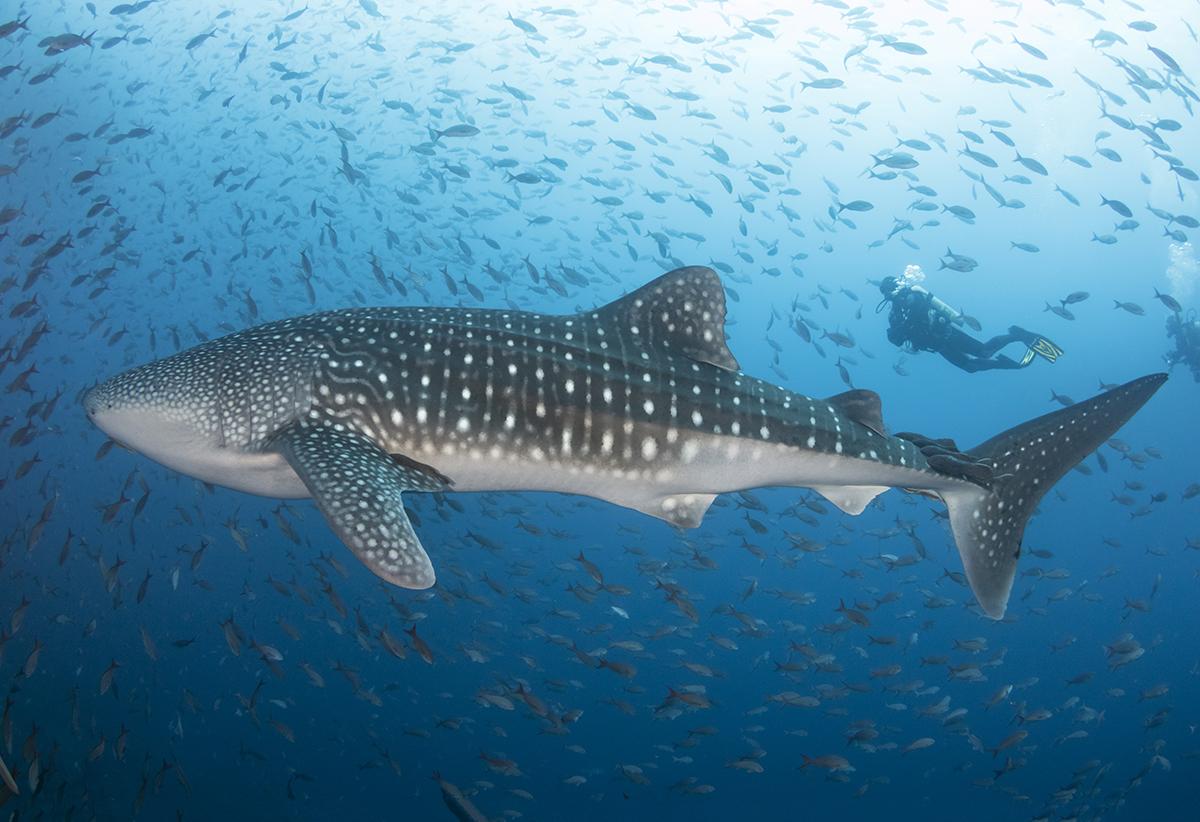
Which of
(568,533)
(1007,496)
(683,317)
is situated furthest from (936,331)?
(683,317)

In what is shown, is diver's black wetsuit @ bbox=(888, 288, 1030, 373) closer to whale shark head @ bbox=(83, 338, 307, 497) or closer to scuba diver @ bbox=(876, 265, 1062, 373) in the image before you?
scuba diver @ bbox=(876, 265, 1062, 373)

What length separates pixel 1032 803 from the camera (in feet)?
88.4

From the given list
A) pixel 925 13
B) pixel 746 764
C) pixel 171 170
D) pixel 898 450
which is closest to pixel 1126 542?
pixel 925 13

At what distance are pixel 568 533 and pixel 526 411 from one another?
11.4 m

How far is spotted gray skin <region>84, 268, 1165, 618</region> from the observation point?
468 cm

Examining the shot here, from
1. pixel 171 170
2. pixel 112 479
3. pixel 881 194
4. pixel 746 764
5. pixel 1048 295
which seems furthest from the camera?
pixel 1048 295

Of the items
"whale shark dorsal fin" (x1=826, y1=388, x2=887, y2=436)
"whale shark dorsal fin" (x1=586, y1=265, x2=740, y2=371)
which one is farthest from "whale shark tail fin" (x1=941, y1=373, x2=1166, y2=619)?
"whale shark dorsal fin" (x1=586, y1=265, x2=740, y2=371)

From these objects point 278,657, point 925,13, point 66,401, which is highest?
point 925,13

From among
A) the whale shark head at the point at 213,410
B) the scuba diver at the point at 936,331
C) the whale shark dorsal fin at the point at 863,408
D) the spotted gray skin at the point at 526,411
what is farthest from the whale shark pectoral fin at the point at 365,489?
the scuba diver at the point at 936,331

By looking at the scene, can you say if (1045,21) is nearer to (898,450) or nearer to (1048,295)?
(898,450)

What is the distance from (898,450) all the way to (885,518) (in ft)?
206

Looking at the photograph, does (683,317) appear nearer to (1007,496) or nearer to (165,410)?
(1007,496)

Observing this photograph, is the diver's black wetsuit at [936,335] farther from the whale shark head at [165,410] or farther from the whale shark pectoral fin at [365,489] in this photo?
the whale shark head at [165,410]

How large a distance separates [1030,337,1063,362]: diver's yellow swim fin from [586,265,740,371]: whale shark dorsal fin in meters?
15.1
